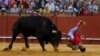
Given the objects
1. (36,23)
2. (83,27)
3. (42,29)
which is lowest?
(83,27)

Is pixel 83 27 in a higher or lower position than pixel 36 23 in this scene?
lower

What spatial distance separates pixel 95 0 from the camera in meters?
20.0

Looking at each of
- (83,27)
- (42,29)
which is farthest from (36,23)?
(83,27)

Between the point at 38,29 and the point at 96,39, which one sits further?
the point at 96,39

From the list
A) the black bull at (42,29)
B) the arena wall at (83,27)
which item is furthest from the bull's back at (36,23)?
the arena wall at (83,27)

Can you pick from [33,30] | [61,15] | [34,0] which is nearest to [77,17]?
[61,15]

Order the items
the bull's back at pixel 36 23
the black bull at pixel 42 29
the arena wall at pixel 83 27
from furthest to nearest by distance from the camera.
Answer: the arena wall at pixel 83 27
the bull's back at pixel 36 23
the black bull at pixel 42 29

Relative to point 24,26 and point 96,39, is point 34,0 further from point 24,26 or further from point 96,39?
point 24,26

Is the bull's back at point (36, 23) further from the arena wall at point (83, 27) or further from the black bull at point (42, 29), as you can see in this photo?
the arena wall at point (83, 27)

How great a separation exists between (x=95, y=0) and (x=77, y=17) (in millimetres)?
1181

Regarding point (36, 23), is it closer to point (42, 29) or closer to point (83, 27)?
point (42, 29)

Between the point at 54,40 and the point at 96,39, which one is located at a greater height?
the point at 54,40

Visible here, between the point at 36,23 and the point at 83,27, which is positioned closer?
the point at 36,23

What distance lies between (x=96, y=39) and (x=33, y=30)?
21.0 feet
